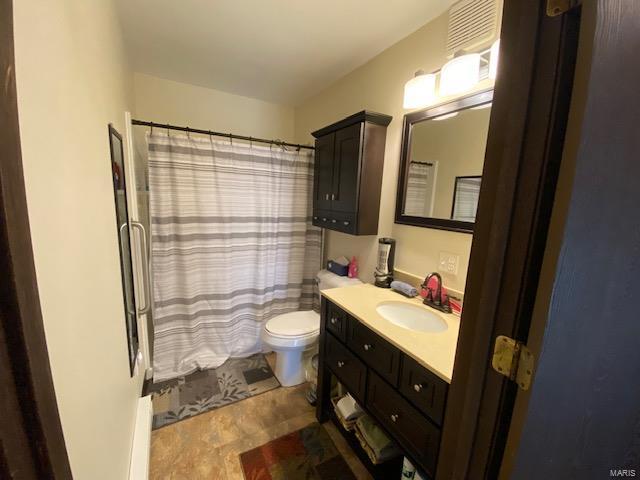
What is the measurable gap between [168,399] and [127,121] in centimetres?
193

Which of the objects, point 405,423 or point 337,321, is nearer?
point 405,423

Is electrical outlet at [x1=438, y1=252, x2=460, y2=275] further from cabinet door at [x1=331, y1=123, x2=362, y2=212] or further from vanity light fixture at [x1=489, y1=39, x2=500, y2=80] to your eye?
vanity light fixture at [x1=489, y1=39, x2=500, y2=80]

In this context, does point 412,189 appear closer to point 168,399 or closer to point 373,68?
point 373,68

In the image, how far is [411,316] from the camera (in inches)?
58.5

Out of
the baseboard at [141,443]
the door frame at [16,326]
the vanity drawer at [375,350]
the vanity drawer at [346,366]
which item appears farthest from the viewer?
the vanity drawer at [346,366]

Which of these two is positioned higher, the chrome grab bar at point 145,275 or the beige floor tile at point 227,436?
Result: the chrome grab bar at point 145,275

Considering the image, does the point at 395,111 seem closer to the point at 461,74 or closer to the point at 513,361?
the point at 461,74

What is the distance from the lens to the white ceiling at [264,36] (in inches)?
56.7

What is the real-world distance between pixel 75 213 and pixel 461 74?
165cm

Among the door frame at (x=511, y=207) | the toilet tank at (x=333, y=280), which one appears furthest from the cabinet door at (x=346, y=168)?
the door frame at (x=511, y=207)

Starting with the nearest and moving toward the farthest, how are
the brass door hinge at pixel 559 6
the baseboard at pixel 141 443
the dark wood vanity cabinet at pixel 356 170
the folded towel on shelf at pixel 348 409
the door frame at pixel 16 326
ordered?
1. the door frame at pixel 16 326
2. the brass door hinge at pixel 559 6
3. the baseboard at pixel 141 443
4. the folded towel on shelf at pixel 348 409
5. the dark wood vanity cabinet at pixel 356 170

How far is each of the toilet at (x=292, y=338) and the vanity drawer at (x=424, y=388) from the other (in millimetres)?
965

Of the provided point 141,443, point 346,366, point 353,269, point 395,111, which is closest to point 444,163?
point 395,111

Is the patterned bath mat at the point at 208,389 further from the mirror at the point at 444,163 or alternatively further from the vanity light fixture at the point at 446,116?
the vanity light fixture at the point at 446,116
